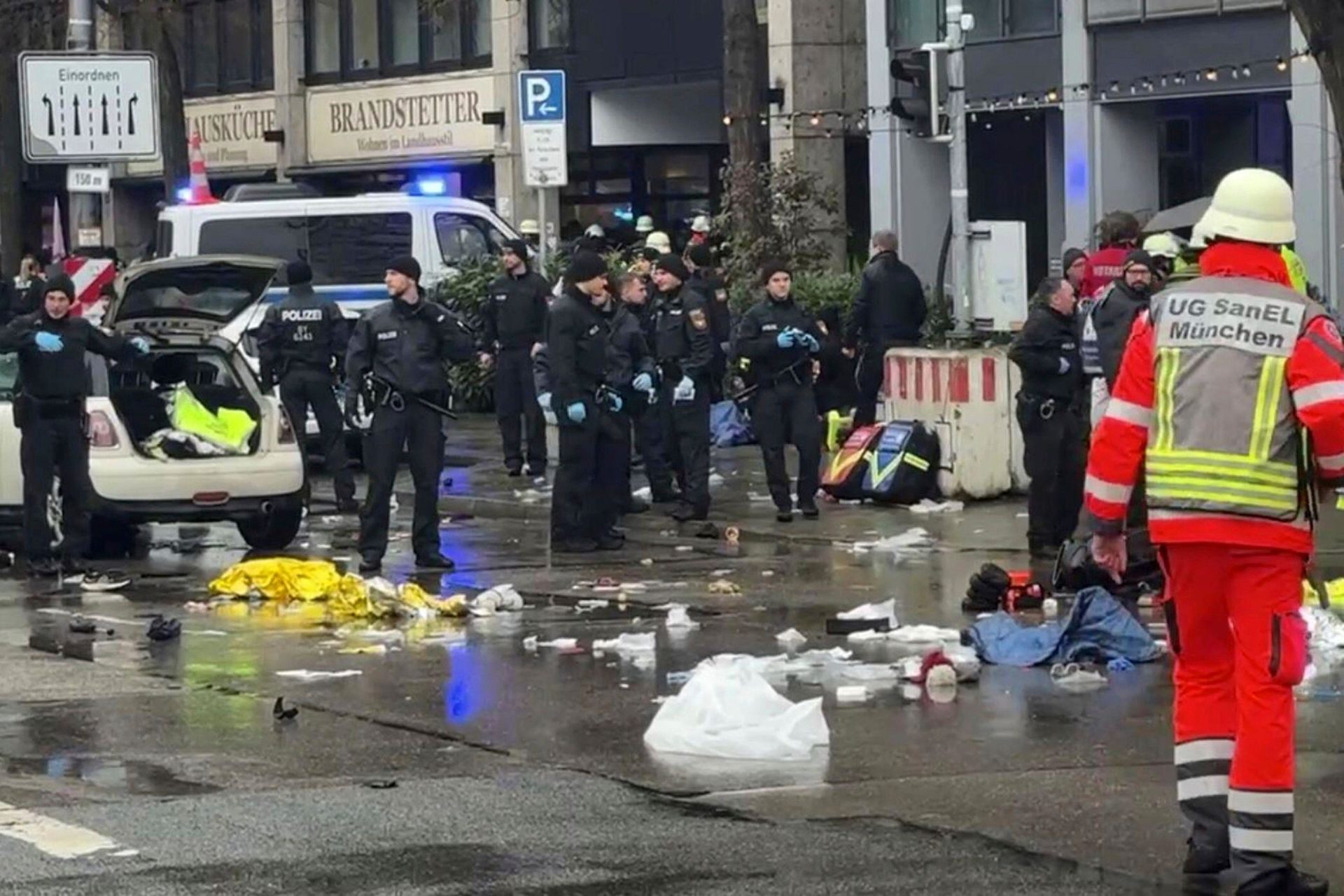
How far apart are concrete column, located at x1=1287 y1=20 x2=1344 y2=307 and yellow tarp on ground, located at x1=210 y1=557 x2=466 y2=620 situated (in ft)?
39.6

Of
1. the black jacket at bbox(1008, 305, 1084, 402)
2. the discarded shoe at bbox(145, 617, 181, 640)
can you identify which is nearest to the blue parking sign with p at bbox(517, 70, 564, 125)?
the black jacket at bbox(1008, 305, 1084, 402)

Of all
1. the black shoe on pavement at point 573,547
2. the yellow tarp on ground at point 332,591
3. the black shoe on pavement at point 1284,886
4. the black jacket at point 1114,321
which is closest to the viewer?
the black shoe on pavement at point 1284,886

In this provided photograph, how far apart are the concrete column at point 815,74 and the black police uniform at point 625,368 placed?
15.6 metres

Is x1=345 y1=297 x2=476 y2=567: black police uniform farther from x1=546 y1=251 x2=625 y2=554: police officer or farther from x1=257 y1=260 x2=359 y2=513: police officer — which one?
x1=257 y1=260 x2=359 y2=513: police officer

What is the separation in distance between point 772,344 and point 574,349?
155cm

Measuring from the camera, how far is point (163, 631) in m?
12.3

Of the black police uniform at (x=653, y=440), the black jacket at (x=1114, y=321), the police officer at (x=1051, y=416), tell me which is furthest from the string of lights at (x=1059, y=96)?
the black jacket at (x=1114, y=321)

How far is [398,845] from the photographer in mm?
7512

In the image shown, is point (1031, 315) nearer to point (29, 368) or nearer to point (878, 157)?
point (29, 368)

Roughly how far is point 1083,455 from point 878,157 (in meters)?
15.8

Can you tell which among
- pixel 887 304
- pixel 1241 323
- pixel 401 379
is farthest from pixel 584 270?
pixel 1241 323

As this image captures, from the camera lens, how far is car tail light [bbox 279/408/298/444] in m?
16.5

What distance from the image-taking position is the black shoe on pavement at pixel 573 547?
16.0 metres

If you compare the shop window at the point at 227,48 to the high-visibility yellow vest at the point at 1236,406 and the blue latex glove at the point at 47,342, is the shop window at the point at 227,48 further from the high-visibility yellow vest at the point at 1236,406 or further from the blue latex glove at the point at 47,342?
the high-visibility yellow vest at the point at 1236,406
